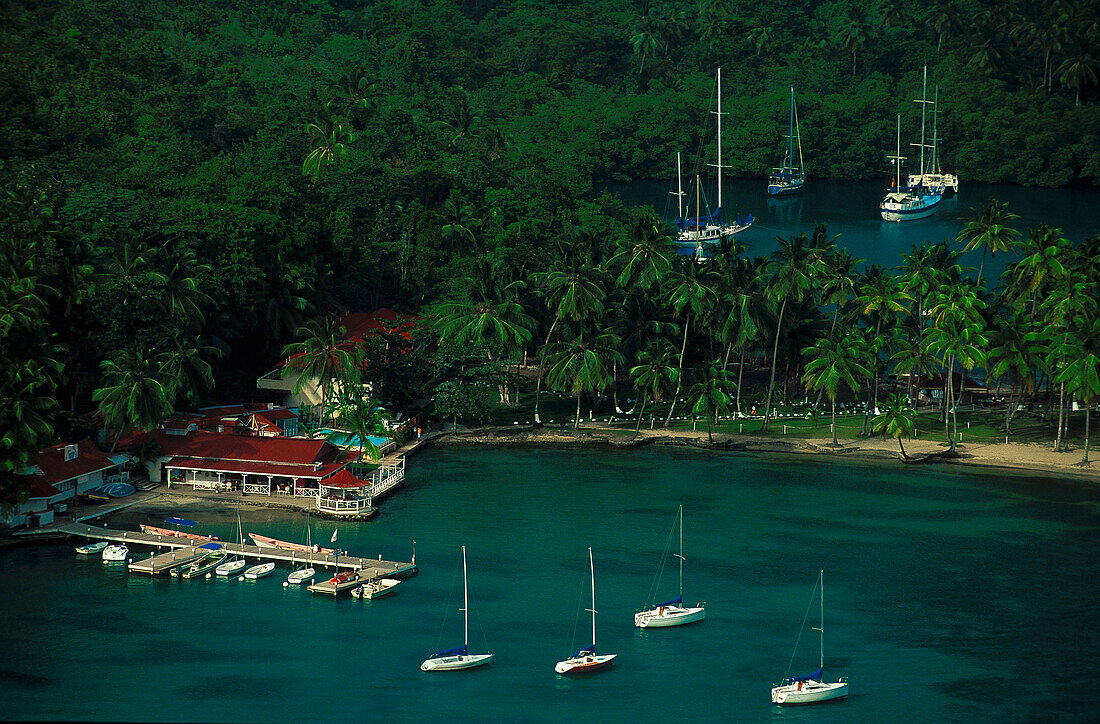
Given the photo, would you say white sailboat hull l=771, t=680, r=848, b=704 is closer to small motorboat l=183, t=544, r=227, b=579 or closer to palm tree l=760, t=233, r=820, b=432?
small motorboat l=183, t=544, r=227, b=579

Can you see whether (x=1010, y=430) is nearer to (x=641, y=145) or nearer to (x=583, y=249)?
(x=583, y=249)

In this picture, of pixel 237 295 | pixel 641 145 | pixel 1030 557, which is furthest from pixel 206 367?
pixel 641 145

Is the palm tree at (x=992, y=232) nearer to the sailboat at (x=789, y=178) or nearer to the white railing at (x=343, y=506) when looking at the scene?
the white railing at (x=343, y=506)

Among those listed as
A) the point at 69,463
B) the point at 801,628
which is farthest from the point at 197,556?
the point at 801,628

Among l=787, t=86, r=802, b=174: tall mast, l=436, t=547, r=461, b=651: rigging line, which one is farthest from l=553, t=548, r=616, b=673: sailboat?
l=787, t=86, r=802, b=174: tall mast

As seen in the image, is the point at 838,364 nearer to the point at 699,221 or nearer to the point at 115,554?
the point at 115,554
